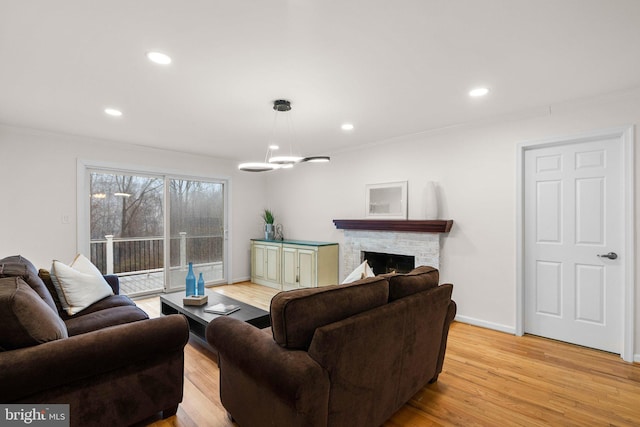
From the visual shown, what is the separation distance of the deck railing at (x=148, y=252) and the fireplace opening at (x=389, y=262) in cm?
291

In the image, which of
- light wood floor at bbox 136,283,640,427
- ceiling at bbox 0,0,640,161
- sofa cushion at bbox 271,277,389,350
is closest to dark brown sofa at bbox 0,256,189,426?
light wood floor at bbox 136,283,640,427

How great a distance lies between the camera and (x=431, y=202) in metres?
3.82

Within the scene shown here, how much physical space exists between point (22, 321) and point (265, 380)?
4.02 ft

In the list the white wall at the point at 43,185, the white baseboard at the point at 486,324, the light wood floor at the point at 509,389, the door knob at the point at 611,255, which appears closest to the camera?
the light wood floor at the point at 509,389

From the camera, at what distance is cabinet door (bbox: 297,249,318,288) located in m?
4.82

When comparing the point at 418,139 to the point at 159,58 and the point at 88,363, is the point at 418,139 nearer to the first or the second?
the point at 159,58

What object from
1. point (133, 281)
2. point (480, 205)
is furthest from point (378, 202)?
point (133, 281)

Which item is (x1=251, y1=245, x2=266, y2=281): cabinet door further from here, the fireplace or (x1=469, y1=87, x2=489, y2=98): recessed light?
(x1=469, y1=87, x2=489, y2=98): recessed light

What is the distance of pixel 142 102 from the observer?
2.97 meters

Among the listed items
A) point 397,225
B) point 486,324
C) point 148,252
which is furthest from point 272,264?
point 486,324

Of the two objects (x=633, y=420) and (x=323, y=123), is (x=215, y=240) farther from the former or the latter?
(x=633, y=420)

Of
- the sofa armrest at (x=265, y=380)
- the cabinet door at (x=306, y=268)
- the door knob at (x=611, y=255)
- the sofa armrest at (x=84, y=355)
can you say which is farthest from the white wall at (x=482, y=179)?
the sofa armrest at (x=84, y=355)

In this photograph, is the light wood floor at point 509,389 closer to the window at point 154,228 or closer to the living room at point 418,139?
the living room at point 418,139

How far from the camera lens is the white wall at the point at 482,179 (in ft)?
9.81
